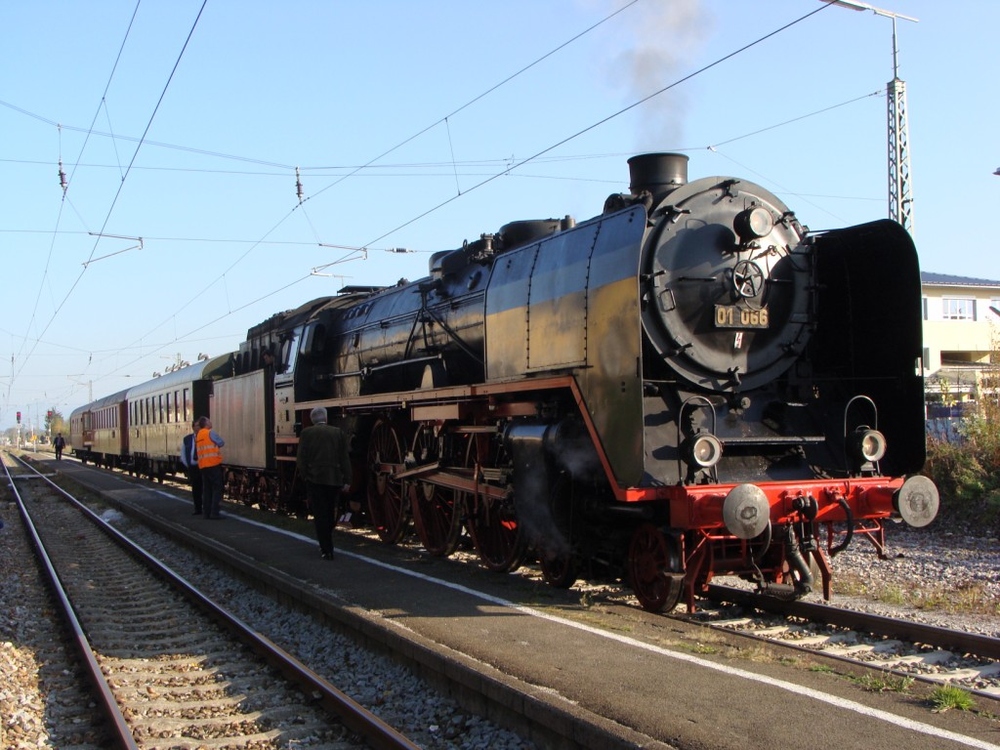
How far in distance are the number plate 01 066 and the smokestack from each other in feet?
3.81

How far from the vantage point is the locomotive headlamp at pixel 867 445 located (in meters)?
7.09

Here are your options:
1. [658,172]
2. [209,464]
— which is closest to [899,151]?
[658,172]

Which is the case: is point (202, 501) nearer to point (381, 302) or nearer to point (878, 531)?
point (381, 302)

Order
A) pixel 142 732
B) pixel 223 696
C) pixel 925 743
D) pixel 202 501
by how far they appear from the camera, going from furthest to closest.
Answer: pixel 202 501 < pixel 223 696 < pixel 142 732 < pixel 925 743

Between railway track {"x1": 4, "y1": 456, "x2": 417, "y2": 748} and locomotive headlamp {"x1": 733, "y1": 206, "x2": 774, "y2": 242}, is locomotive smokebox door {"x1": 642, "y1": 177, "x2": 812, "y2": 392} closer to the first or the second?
locomotive headlamp {"x1": 733, "y1": 206, "x2": 774, "y2": 242}

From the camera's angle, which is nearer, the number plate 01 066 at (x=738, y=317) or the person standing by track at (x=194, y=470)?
the number plate 01 066 at (x=738, y=317)

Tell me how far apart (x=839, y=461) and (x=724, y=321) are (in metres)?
1.60

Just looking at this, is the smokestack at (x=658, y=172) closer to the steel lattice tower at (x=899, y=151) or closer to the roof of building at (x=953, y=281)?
the steel lattice tower at (x=899, y=151)

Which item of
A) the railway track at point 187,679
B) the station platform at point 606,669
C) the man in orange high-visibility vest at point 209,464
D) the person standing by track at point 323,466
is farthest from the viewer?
the man in orange high-visibility vest at point 209,464

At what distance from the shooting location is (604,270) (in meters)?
6.71

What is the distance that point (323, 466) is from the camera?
1009 centimetres

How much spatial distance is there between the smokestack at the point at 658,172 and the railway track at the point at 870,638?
11.1 feet

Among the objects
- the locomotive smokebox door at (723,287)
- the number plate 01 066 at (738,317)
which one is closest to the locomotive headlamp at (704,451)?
the locomotive smokebox door at (723,287)

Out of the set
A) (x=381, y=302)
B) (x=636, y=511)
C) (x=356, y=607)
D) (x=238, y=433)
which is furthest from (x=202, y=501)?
(x=636, y=511)
